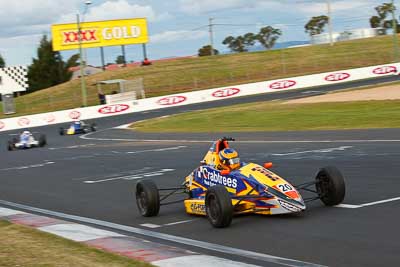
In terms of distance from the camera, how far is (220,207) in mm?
9430

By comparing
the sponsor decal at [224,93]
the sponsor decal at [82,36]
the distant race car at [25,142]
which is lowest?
the distant race car at [25,142]

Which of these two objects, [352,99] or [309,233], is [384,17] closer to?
[352,99]

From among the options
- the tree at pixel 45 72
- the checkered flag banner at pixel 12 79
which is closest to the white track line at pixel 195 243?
the checkered flag banner at pixel 12 79

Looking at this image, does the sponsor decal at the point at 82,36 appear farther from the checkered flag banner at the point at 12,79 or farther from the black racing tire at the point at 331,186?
the black racing tire at the point at 331,186

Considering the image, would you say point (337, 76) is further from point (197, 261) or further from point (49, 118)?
point (197, 261)

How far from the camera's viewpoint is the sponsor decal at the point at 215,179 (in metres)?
10.2

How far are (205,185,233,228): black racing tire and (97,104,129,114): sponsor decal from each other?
45705 millimetres

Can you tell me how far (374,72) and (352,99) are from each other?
26.0 metres

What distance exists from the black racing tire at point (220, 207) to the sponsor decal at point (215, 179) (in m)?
0.58

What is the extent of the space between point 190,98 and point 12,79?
3627 centimetres

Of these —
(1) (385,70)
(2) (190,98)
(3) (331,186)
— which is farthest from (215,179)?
(1) (385,70)

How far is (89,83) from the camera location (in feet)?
263

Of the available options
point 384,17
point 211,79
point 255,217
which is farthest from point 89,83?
point 384,17

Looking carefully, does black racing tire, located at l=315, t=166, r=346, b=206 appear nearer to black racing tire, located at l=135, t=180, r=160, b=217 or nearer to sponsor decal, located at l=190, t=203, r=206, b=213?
sponsor decal, located at l=190, t=203, r=206, b=213
